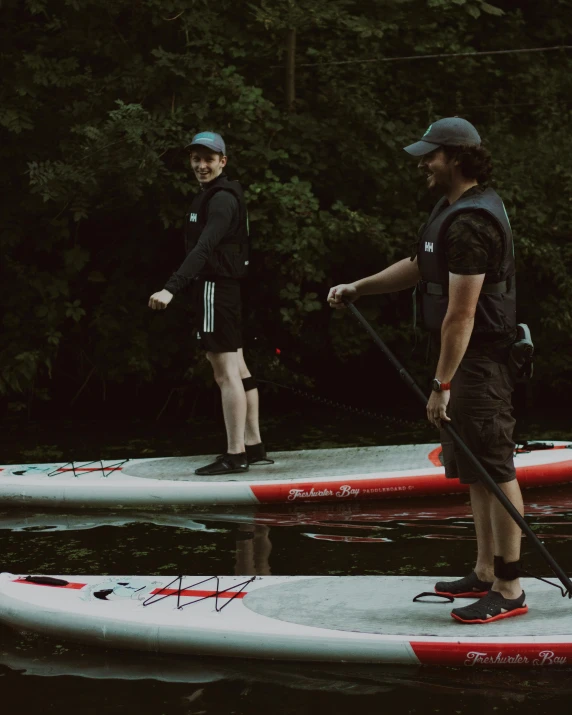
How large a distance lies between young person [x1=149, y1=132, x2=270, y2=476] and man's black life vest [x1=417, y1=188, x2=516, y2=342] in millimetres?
2598

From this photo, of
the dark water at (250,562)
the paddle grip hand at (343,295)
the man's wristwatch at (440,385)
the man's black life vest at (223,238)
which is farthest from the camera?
the man's black life vest at (223,238)

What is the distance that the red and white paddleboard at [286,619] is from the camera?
3799mm

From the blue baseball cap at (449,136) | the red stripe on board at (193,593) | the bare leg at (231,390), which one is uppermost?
the blue baseball cap at (449,136)

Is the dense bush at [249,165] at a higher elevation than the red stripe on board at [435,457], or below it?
higher

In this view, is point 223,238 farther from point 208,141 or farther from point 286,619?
point 286,619

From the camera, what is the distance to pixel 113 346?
10.4 metres

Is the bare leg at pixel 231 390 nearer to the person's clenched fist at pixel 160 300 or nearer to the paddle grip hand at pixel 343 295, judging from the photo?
the person's clenched fist at pixel 160 300

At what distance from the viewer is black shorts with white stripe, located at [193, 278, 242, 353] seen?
261 inches

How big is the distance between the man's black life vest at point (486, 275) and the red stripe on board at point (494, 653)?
1051 mm

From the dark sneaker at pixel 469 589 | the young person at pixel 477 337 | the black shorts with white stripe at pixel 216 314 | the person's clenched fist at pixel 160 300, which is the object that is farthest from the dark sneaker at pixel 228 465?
the young person at pixel 477 337

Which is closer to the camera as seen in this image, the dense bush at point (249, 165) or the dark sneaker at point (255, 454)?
the dark sneaker at point (255, 454)

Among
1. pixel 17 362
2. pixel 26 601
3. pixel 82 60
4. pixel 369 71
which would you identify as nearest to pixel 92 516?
pixel 26 601

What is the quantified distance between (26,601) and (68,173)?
5.44 m

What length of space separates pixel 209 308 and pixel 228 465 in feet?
3.17
